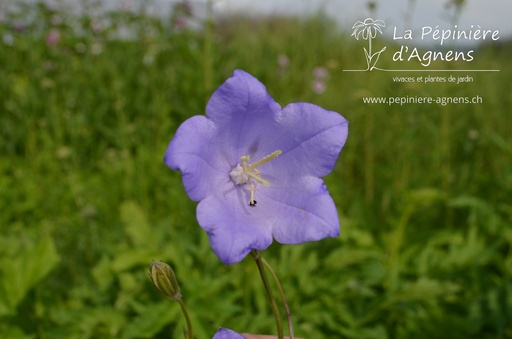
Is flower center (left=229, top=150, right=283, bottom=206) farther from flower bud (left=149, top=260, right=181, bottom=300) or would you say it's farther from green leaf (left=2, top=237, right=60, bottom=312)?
green leaf (left=2, top=237, right=60, bottom=312)

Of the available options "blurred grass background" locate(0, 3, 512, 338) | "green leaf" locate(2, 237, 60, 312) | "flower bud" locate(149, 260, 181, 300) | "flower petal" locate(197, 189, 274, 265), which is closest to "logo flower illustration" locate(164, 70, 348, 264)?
"flower petal" locate(197, 189, 274, 265)

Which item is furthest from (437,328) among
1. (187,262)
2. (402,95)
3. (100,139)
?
(100,139)

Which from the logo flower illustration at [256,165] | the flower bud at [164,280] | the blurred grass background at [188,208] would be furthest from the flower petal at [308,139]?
the blurred grass background at [188,208]

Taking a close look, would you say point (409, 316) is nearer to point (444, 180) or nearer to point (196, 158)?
point (444, 180)

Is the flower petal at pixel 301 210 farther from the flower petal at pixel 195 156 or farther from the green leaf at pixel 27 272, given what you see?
the green leaf at pixel 27 272

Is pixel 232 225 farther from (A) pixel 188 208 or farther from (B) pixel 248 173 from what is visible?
(A) pixel 188 208

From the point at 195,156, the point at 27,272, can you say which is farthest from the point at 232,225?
the point at 27,272
